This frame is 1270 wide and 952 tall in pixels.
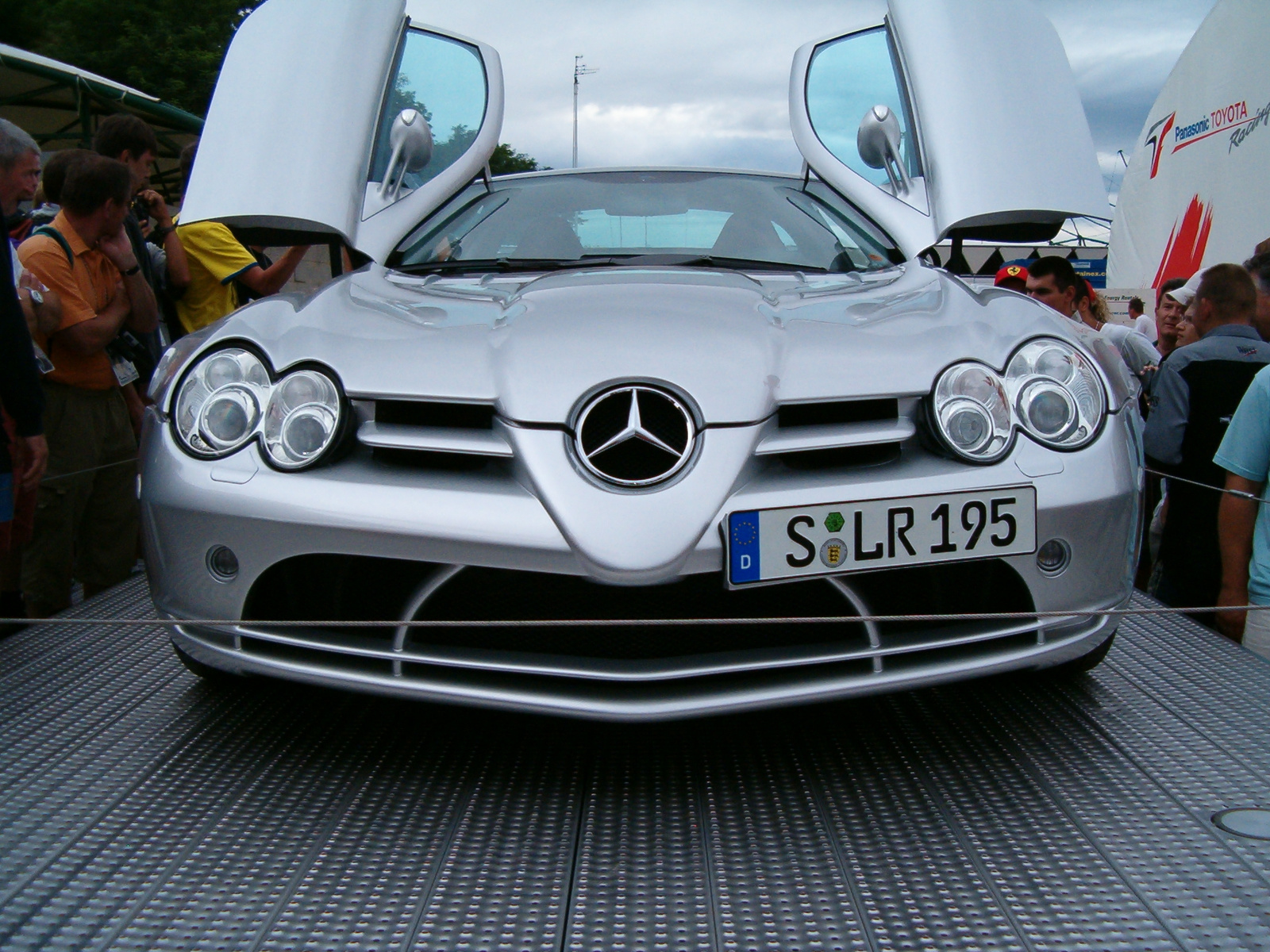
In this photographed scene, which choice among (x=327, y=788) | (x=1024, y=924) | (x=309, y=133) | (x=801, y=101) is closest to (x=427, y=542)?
(x=327, y=788)

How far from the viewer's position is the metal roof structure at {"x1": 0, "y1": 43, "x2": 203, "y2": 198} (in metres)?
11.7

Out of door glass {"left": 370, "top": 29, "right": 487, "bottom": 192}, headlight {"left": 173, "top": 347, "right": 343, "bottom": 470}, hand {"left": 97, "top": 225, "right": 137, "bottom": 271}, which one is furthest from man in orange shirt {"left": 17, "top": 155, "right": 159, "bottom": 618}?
headlight {"left": 173, "top": 347, "right": 343, "bottom": 470}

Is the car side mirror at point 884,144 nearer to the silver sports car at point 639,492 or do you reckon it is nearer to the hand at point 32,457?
the silver sports car at point 639,492

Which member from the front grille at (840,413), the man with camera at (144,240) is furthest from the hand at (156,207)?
the front grille at (840,413)

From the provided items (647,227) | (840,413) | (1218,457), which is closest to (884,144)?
(647,227)

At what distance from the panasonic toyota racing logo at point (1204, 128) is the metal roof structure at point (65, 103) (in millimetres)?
12064

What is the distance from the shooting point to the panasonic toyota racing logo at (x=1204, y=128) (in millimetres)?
10438

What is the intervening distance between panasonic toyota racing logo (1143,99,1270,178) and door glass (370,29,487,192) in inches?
393

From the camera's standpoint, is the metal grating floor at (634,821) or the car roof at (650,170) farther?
the car roof at (650,170)

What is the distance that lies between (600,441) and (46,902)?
1.03 meters

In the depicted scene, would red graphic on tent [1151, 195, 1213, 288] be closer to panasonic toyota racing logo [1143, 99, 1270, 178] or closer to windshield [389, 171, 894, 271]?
panasonic toyota racing logo [1143, 99, 1270, 178]

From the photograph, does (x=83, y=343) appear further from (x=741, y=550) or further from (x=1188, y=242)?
(x=1188, y=242)

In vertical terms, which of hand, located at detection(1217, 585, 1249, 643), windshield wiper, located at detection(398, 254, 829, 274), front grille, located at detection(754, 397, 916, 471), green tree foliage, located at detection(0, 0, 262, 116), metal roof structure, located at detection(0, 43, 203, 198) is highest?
green tree foliage, located at detection(0, 0, 262, 116)

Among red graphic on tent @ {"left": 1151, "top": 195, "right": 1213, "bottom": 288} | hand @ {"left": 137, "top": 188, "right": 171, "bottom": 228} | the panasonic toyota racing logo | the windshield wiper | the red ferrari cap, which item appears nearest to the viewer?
the windshield wiper
